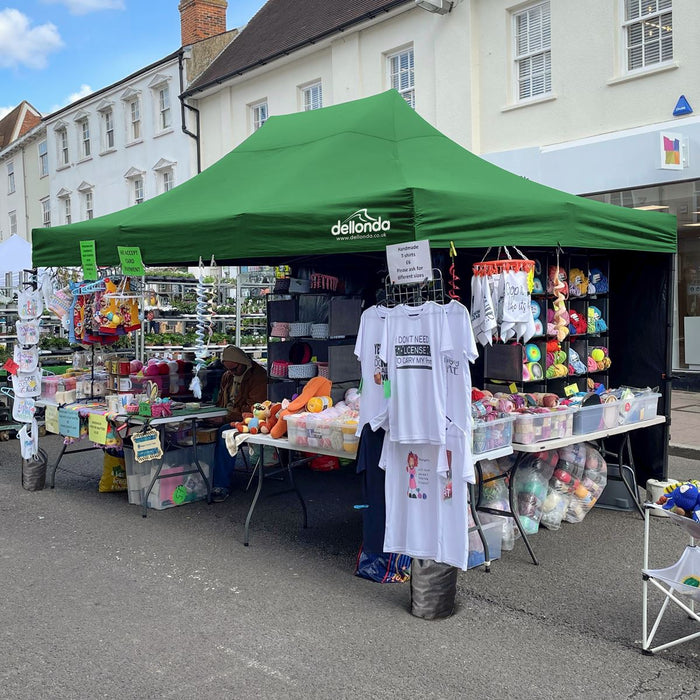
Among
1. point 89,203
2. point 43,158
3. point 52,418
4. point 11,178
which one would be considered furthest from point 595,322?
point 11,178

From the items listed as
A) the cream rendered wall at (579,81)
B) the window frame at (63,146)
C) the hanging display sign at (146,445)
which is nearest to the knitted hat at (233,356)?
the hanging display sign at (146,445)

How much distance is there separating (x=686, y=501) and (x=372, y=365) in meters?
1.94

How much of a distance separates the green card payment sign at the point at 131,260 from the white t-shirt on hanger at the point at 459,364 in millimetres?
2959

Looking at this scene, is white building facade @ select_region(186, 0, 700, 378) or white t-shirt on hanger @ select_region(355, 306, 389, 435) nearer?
white t-shirt on hanger @ select_region(355, 306, 389, 435)

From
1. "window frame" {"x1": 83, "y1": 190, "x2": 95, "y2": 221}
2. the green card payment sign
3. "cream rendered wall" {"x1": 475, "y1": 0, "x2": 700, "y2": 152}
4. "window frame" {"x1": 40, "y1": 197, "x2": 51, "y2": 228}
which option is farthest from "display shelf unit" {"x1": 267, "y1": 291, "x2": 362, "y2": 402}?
"window frame" {"x1": 40, "y1": 197, "x2": 51, "y2": 228}

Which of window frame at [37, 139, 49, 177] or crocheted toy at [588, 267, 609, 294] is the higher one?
window frame at [37, 139, 49, 177]

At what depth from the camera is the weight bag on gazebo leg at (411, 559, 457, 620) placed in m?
4.43

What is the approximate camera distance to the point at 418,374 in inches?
178

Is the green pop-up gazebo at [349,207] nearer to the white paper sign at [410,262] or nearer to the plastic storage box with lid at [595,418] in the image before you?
the white paper sign at [410,262]

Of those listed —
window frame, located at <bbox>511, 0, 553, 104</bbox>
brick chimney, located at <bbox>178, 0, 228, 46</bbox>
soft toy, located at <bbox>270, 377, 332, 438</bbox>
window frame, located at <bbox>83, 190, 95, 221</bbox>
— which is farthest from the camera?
window frame, located at <bbox>83, 190, 95, 221</bbox>

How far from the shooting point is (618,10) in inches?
470

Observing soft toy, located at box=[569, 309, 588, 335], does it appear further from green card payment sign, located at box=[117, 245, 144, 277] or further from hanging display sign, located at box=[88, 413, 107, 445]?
hanging display sign, located at box=[88, 413, 107, 445]

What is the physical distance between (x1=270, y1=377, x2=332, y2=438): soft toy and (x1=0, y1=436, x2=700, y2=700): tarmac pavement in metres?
0.89

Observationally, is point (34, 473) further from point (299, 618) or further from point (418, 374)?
point (418, 374)
